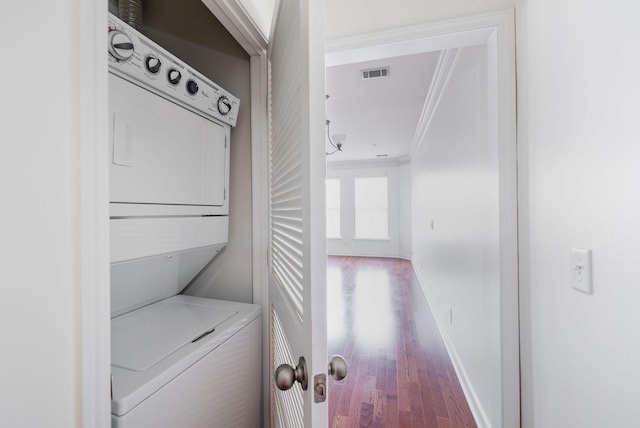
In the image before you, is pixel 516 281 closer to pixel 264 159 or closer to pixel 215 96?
pixel 264 159

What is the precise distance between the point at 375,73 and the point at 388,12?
49.6 inches

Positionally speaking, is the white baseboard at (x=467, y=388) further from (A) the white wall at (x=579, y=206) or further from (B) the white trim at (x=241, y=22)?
(B) the white trim at (x=241, y=22)

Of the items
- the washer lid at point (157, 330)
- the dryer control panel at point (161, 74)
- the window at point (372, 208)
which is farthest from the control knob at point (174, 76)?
the window at point (372, 208)

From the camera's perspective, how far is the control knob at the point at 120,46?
0.79m

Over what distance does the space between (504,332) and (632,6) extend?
3.74 feet

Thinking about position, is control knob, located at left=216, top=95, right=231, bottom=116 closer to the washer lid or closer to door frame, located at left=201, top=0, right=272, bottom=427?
door frame, located at left=201, top=0, right=272, bottom=427

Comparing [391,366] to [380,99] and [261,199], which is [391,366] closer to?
[261,199]

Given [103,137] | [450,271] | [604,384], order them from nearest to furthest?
[103,137]
[604,384]
[450,271]

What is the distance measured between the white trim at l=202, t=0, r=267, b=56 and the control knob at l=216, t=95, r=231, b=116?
258mm

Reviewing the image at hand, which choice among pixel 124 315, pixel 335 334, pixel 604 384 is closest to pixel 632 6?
pixel 604 384

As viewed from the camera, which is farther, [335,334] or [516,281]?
[335,334]

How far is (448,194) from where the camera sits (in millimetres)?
2619

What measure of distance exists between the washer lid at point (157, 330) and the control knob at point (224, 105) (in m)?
0.88

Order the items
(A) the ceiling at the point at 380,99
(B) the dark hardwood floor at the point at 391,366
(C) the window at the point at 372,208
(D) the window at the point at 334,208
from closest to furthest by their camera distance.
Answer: (B) the dark hardwood floor at the point at 391,366
(A) the ceiling at the point at 380,99
(C) the window at the point at 372,208
(D) the window at the point at 334,208
